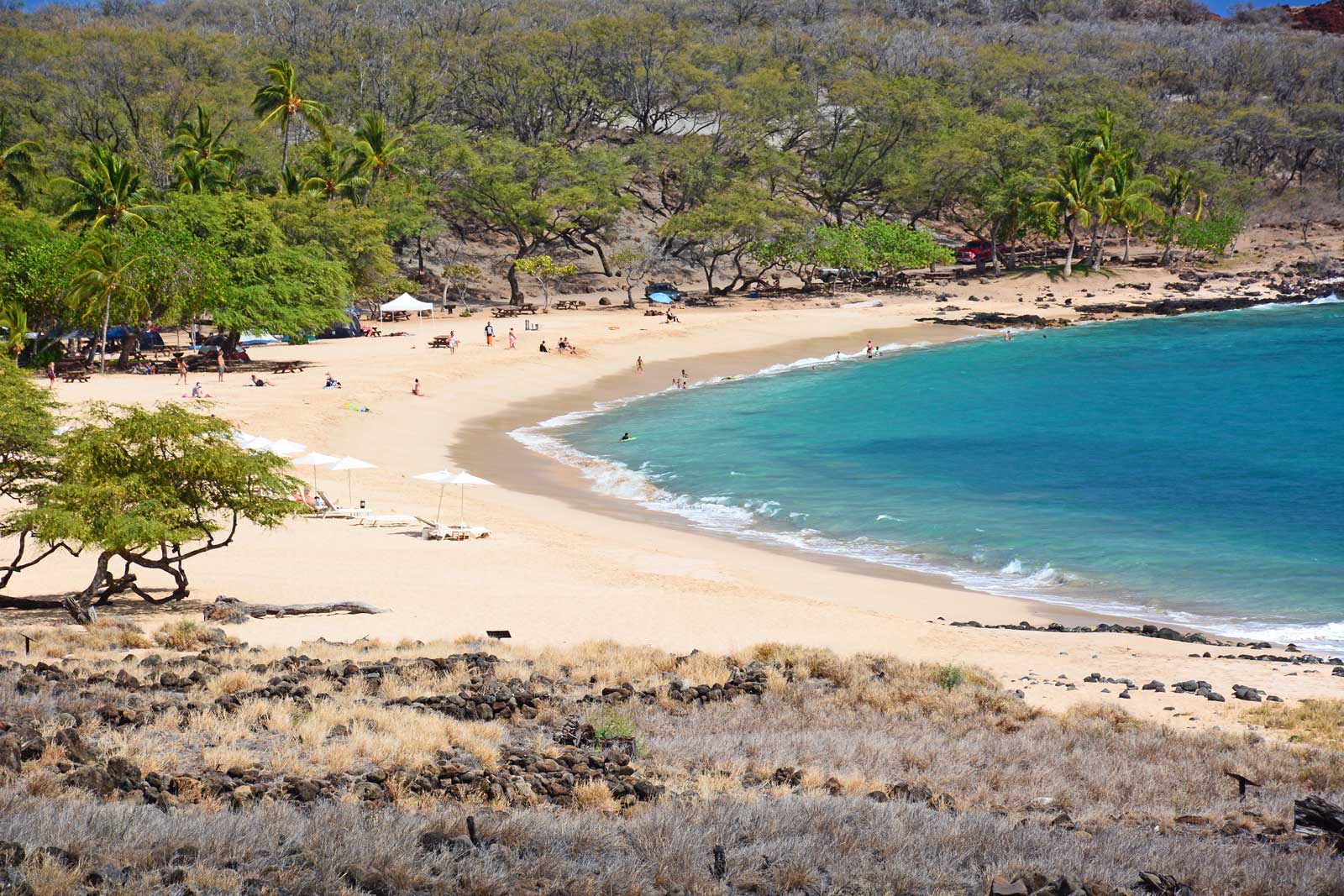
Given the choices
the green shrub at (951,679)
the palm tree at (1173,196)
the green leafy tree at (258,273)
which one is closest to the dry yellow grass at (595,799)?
the green shrub at (951,679)

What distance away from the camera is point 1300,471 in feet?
115

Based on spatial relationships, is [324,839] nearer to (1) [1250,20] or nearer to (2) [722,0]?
(2) [722,0]

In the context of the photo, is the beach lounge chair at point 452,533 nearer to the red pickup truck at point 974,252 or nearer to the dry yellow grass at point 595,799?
the dry yellow grass at point 595,799

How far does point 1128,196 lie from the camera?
84938mm

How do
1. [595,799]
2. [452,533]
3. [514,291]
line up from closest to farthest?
[595,799] < [452,533] < [514,291]

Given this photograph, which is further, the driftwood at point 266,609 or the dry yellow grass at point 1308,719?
the driftwood at point 266,609

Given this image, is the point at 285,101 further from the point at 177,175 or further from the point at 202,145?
the point at 177,175

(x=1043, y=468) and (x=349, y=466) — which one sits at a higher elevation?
(x=349, y=466)

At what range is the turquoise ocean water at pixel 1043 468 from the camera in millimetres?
24750

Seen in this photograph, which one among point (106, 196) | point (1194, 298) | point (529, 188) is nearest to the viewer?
point (106, 196)

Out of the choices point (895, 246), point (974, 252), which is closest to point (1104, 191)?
point (974, 252)

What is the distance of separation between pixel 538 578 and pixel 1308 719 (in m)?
13.4

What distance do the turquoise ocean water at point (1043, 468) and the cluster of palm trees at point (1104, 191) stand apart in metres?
22.6

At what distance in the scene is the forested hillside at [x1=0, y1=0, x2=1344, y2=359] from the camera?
53.2 m
